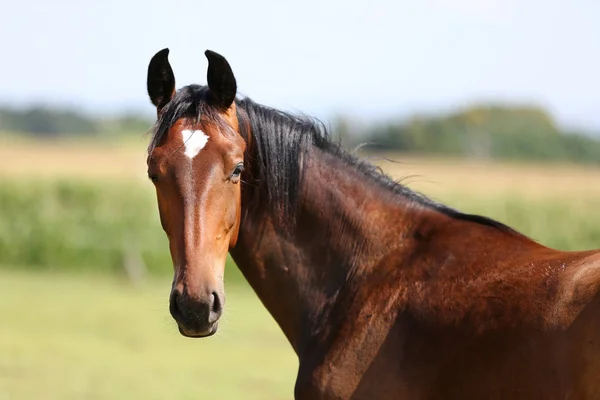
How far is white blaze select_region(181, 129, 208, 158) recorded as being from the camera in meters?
3.75

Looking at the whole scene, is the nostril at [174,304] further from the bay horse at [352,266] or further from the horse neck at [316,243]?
the horse neck at [316,243]

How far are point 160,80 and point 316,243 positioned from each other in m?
1.14

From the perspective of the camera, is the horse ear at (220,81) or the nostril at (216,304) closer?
the nostril at (216,304)

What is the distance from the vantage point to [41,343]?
12.9 m

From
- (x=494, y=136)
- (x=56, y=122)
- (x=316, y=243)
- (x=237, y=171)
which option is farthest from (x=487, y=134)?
(x=237, y=171)

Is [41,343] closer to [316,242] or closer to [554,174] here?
[316,242]

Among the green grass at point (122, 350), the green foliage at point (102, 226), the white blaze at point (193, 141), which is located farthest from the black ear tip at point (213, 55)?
the green foliage at point (102, 226)

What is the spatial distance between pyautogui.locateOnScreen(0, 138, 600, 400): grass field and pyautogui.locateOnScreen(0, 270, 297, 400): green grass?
26mm

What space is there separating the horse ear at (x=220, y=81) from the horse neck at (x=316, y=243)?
1.85 feet

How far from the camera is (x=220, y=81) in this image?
3.98 meters

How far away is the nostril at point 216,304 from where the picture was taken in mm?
3615

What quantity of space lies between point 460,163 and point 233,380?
36.8m

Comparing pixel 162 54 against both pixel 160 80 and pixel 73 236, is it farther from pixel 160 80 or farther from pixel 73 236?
pixel 73 236

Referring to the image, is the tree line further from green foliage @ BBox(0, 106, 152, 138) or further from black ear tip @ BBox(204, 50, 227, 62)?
black ear tip @ BBox(204, 50, 227, 62)
